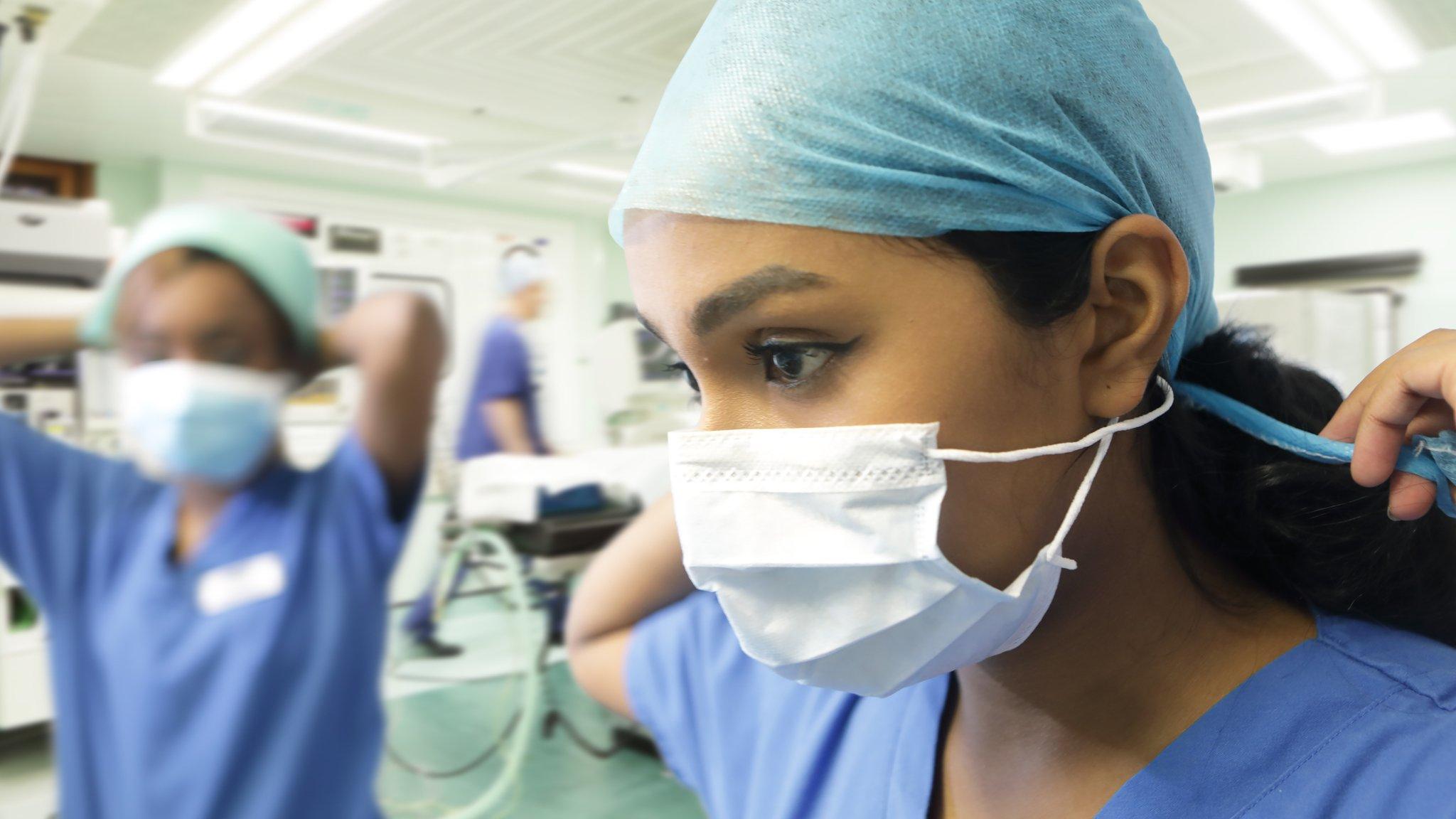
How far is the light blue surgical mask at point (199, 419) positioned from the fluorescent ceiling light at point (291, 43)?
2344mm

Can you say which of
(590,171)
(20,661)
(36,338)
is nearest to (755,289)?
(36,338)

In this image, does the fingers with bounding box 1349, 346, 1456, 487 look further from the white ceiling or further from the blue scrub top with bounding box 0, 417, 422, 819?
the white ceiling

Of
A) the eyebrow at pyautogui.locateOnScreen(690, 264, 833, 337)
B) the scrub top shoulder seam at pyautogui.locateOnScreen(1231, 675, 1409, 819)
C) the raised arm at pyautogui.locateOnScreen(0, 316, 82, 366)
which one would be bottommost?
the scrub top shoulder seam at pyautogui.locateOnScreen(1231, 675, 1409, 819)

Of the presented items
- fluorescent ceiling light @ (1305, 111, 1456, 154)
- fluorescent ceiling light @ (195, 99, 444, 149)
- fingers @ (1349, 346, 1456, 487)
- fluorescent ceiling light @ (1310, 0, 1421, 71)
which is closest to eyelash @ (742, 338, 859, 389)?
fingers @ (1349, 346, 1456, 487)

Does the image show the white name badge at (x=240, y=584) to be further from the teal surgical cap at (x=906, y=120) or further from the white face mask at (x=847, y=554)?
the teal surgical cap at (x=906, y=120)

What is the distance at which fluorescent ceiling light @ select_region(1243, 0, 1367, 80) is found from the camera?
3164 millimetres

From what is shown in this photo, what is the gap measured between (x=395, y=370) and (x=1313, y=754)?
44.0 inches

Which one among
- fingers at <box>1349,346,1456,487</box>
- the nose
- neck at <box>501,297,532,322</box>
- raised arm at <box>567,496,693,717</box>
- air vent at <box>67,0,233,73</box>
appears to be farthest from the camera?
neck at <box>501,297,532,322</box>

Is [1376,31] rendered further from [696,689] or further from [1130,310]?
[696,689]

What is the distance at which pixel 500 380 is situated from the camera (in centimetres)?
338

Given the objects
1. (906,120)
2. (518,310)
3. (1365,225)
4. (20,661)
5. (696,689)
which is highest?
(1365,225)

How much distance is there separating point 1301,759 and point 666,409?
341cm

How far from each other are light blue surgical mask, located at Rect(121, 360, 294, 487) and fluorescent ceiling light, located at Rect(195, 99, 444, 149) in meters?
3.29

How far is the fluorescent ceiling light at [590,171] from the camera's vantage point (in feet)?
18.5
